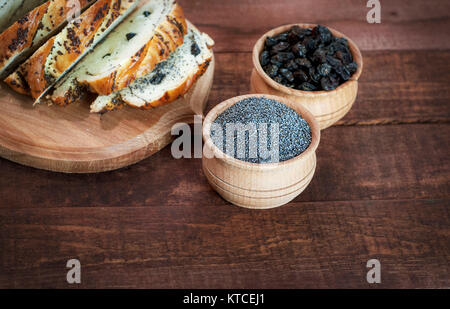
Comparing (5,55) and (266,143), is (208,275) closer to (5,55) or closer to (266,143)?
(266,143)

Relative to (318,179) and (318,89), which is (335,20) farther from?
(318,179)

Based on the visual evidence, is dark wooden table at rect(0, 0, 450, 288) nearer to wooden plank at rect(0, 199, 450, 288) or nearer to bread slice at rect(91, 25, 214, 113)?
wooden plank at rect(0, 199, 450, 288)

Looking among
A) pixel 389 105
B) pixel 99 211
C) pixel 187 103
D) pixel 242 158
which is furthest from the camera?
pixel 389 105

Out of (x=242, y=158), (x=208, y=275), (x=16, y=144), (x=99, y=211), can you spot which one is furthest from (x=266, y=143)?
(x=16, y=144)

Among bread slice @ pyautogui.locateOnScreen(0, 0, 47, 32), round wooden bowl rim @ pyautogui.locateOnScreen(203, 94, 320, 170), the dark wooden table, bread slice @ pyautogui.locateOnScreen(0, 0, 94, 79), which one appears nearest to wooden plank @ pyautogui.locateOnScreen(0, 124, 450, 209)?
the dark wooden table

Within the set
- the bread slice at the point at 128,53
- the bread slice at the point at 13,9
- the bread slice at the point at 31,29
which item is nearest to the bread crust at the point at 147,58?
the bread slice at the point at 128,53
